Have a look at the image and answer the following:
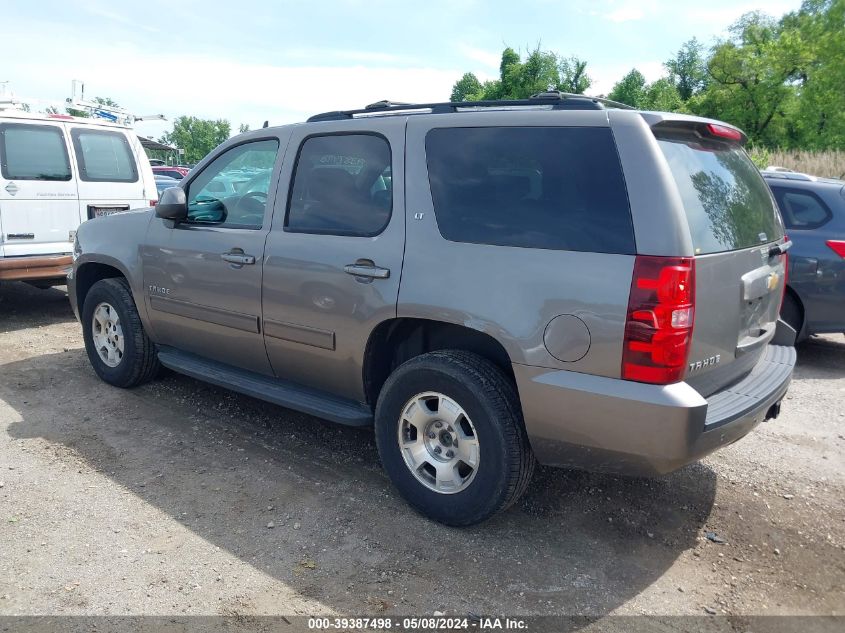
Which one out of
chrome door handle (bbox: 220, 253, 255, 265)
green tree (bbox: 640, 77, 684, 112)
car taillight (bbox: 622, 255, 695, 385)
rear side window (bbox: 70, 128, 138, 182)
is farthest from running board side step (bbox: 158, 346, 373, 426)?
green tree (bbox: 640, 77, 684, 112)

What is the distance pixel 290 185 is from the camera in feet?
13.1

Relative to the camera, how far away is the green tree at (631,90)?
46.8 m

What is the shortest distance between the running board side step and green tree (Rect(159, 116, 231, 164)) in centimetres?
7797

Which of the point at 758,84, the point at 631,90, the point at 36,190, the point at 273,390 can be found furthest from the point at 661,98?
the point at 273,390

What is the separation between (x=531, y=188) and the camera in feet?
10.0

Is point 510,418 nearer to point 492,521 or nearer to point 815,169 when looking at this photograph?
point 492,521

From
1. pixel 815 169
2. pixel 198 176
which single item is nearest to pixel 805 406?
pixel 198 176

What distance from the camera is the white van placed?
7.05m

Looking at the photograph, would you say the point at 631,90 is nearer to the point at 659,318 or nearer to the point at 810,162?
the point at 810,162

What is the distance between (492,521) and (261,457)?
4.92ft

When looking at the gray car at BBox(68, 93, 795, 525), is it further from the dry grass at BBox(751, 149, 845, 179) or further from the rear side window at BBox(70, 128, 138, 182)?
the dry grass at BBox(751, 149, 845, 179)

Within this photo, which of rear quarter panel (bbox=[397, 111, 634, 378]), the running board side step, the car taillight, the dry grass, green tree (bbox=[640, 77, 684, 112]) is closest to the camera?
the car taillight

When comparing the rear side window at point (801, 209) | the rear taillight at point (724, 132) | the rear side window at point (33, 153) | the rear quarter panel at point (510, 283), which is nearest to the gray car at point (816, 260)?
the rear side window at point (801, 209)

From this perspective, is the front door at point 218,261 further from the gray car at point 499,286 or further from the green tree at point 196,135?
the green tree at point 196,135
